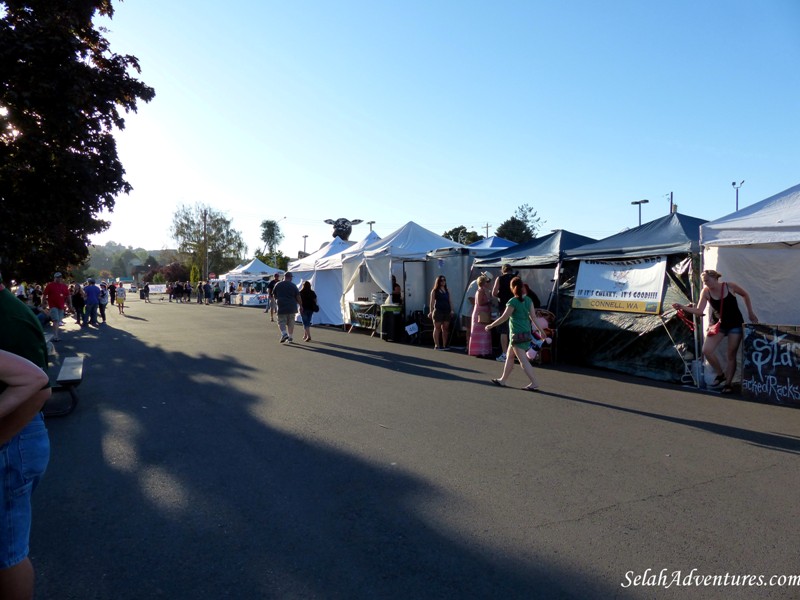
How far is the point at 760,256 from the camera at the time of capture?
862cm

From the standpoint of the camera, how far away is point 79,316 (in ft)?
73.6

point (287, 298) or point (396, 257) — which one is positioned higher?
point (396, 257)

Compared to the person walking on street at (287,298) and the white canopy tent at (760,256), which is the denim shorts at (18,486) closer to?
the white canopy tent at (760,256)

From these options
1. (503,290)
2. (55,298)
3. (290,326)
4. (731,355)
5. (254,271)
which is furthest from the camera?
(254,271)

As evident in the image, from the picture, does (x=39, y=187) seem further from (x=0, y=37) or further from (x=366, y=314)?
(x=366, y=314)

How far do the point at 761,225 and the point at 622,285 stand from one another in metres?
2.71

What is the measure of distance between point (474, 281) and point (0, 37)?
34.8 feet

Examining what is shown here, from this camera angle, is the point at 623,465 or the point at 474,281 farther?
the point at 474,281

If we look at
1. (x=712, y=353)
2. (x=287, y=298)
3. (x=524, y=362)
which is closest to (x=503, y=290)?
(x=524, y=362)

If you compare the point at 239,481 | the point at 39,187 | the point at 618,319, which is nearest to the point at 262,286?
the point at 39,187

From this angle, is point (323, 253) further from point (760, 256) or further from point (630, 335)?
point (760, 256)

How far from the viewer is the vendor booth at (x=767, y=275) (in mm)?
7309

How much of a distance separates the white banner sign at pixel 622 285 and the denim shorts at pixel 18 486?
30.8 feet

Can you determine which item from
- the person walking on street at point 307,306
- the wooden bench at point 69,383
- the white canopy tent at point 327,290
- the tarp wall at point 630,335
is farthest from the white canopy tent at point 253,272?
the wooden bench at point 69,383
